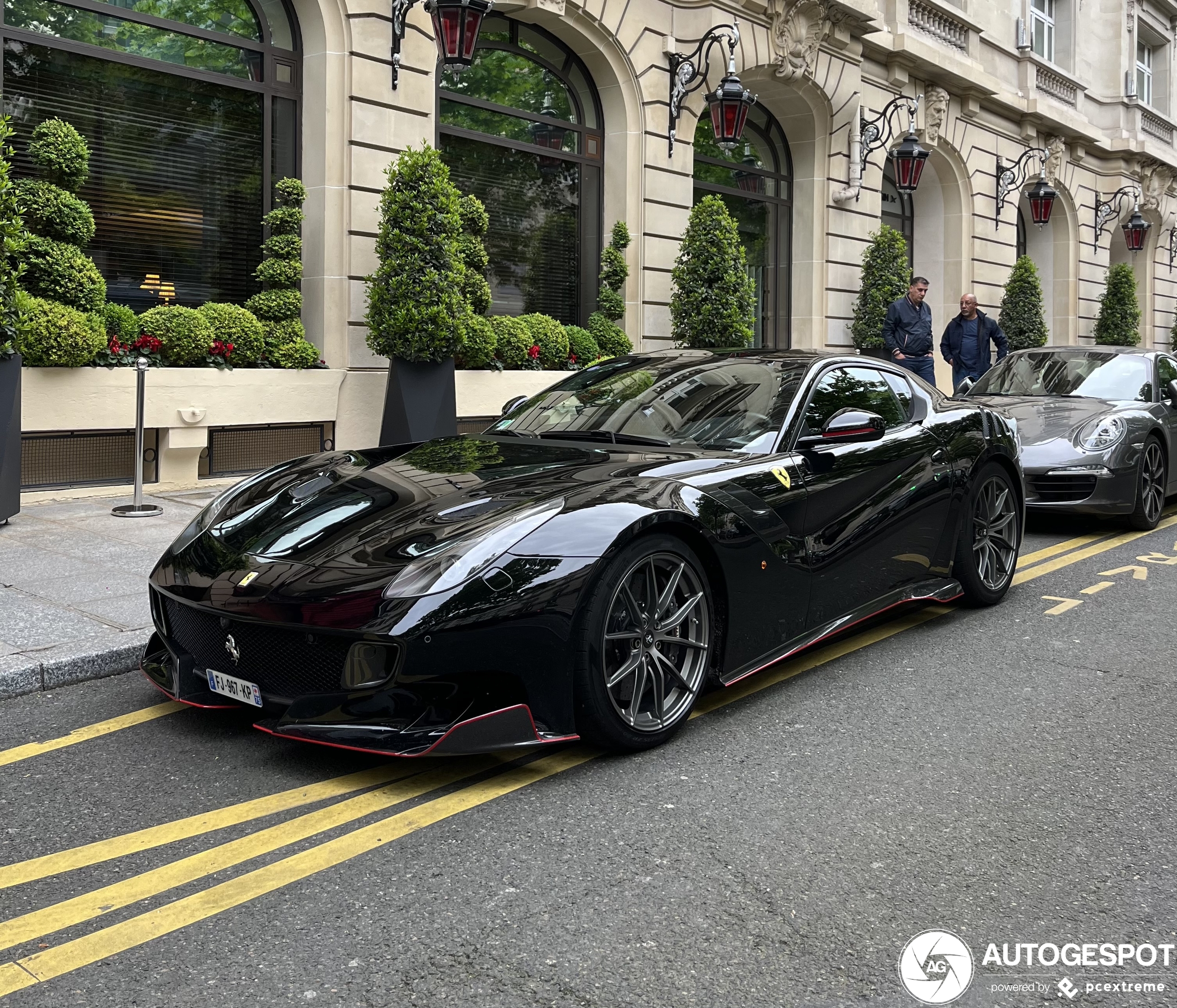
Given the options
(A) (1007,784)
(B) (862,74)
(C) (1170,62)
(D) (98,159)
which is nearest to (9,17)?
(D) (98,159)

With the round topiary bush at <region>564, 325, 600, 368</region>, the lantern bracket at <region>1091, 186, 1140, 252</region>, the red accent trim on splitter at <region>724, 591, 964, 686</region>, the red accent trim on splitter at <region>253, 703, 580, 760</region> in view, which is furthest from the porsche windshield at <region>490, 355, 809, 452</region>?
the lantern bracket at <region>1091, 186, 1140, 252</region>

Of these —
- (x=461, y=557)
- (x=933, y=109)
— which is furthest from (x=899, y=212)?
(x=461, y=557)

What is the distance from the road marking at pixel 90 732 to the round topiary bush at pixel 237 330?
21.1 ft

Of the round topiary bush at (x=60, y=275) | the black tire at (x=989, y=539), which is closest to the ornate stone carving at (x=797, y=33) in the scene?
the round topiary bush at (x=60, y=275)

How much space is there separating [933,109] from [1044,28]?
7.67 m

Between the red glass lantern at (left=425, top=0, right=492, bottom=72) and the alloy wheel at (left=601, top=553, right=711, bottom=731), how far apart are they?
7.97 metres

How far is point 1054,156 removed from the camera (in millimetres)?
25453

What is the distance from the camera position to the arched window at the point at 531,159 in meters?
13.6

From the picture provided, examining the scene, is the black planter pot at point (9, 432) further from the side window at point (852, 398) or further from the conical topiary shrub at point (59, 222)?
the side window at point (852, 398)

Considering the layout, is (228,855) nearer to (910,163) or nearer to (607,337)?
(607,337)

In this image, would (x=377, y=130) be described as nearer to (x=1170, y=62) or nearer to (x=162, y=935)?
(x=162, y=935)

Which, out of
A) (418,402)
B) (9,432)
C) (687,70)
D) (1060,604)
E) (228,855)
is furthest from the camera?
(687,70)

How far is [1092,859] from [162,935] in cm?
239

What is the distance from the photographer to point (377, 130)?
1189cm
